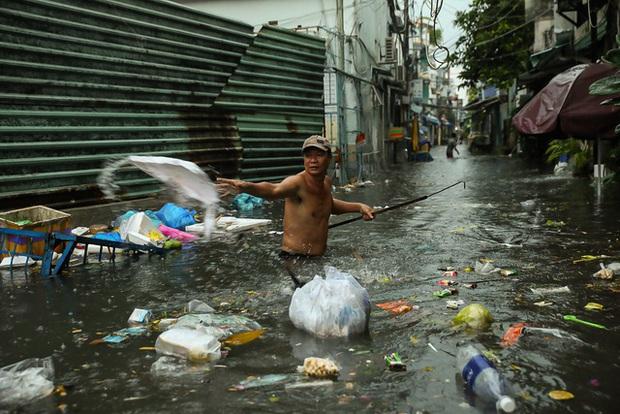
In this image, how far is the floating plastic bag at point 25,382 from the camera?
2.45 metres

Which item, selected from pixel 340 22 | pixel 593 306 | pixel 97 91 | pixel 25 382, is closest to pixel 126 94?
pixel 97 91

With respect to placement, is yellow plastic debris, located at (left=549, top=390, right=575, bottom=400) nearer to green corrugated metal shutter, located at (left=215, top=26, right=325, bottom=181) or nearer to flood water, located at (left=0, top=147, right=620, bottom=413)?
flood water, located at (left=0, top=147, right=620, bottom=413)

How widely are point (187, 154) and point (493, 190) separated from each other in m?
6.47

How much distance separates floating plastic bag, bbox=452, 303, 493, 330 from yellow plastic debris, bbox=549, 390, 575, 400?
2.68ft

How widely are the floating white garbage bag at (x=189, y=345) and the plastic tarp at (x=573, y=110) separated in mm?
6807

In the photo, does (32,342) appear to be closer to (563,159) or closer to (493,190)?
(493,190)

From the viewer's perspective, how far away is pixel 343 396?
94.6 inches

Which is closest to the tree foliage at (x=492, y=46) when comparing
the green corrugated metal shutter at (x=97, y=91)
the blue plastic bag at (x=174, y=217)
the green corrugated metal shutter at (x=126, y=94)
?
the green corrugated metal shutter at (x=126, y=94)

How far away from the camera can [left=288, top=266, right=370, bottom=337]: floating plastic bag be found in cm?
313

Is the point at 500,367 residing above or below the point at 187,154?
below

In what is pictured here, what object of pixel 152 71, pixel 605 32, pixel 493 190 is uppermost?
pixel 605 32

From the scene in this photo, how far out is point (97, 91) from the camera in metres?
7.95

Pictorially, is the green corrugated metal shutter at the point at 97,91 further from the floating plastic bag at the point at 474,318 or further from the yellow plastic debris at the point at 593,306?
the yellow plastic debris at the point at 593,306

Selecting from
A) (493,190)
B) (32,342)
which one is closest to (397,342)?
(32,342)
